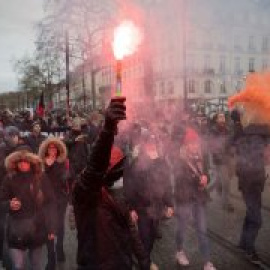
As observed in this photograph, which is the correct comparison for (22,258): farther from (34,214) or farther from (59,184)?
(59,184)

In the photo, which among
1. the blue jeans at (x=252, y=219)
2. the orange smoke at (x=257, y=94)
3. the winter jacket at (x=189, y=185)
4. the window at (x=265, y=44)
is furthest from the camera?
the window at (x=265, y=44)

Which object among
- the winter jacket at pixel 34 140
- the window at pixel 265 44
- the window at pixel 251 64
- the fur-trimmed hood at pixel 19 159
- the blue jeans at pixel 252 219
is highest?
the window at pixel 265 44

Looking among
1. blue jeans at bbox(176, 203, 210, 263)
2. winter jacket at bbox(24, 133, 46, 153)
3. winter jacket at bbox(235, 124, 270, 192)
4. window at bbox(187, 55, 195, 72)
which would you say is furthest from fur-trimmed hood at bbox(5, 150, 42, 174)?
window at bbox(187, 55, 195, 72)

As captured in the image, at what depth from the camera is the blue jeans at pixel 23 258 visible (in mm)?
4035

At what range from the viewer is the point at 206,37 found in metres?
7.72

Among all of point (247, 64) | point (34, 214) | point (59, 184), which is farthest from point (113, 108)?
point (247, 64)

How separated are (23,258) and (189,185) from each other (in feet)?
6.49

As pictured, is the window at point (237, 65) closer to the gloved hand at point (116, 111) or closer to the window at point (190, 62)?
the window at point (190, 62)

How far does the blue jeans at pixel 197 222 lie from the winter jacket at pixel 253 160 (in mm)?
733

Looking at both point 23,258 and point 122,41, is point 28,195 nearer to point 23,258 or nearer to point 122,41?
point 23,258

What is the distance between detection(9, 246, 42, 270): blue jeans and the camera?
4035mm

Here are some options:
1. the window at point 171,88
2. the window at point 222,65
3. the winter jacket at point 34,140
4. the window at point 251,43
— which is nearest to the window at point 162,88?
the window at point 171,88

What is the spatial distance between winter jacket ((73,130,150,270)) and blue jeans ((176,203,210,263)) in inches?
96.4

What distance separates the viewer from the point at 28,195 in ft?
13.6
